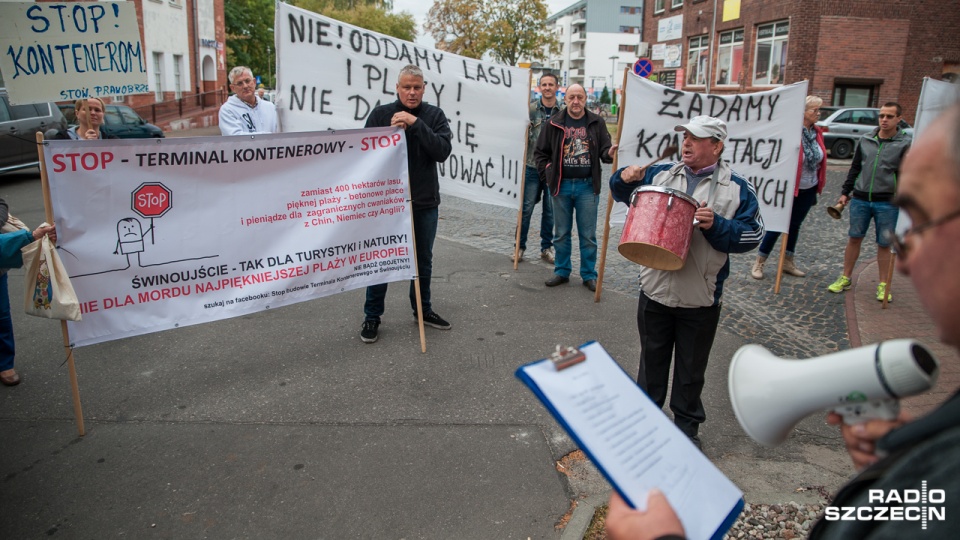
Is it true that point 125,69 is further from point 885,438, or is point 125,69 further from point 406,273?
point 885,438

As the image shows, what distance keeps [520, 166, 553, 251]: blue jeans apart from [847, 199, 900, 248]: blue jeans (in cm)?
307

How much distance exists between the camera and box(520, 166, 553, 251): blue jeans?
7.51 meters

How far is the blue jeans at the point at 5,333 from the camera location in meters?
4.33

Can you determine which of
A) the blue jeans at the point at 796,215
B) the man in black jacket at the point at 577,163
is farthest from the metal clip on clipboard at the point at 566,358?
the blue jeans at the point at 796,215

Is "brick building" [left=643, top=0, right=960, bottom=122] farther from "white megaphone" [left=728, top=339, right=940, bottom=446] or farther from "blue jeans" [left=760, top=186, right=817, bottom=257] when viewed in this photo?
"white megaphone" [left=728, top=339, right=940, bottom=446]

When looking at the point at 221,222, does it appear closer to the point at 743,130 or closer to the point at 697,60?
the point at 743,130

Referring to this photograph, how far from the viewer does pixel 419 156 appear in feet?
16.7

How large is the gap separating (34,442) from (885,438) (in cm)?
417

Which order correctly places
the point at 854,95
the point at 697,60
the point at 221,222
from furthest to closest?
1. the point at 697,60
2. the point at 854,95
3. the point at 221,222

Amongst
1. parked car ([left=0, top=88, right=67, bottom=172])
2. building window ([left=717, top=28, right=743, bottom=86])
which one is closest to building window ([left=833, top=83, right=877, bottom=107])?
building window ([left=717, top=28, right=743, bottom=86])

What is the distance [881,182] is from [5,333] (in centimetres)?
728

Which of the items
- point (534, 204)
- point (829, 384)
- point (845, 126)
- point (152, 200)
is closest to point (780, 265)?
point (534, 204)

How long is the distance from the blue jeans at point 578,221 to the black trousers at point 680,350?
3.02m

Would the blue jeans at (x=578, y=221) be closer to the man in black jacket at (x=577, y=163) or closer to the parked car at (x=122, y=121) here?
the man in black jacket at (x=577, y=163)
